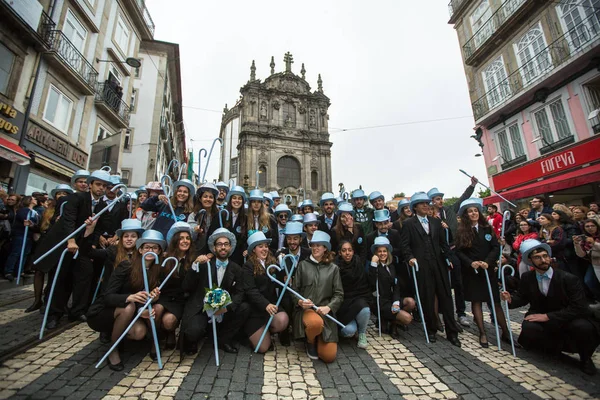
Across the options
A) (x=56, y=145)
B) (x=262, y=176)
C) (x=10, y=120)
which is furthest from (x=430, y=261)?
(x=262, y=176)

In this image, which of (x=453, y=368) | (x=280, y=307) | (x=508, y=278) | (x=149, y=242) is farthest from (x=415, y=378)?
(x=508, y=278)

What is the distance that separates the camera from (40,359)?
341cm

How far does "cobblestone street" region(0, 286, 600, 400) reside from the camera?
292 cm

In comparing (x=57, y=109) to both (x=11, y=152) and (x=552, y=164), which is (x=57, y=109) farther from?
(x=552, y=164)

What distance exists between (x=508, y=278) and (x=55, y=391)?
806 centimetres

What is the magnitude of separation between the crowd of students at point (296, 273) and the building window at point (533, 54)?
1164 cm

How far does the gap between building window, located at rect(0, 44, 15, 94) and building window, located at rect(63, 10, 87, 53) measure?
3.09 metres

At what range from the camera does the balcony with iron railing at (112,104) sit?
47.9ft

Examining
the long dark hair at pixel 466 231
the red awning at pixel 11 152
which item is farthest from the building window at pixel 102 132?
the long dark hair at pixel 466 231

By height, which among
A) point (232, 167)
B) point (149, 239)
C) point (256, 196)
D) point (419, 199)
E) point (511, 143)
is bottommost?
point (149, 239)

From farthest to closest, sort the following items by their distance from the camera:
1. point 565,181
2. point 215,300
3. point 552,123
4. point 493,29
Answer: point 493,29 < point 552,123 < point 565,181 < point 215,300

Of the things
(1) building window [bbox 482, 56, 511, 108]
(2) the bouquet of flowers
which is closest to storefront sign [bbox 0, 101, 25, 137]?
(2) the bouquet of flowers

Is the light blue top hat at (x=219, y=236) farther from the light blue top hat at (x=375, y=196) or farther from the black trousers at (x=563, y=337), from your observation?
the black trousers at (x=563, y=337)

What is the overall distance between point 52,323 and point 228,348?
2.92 metres
